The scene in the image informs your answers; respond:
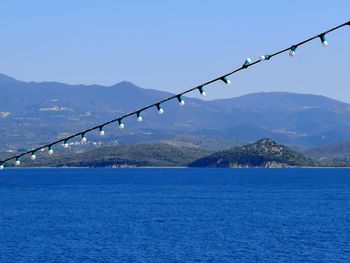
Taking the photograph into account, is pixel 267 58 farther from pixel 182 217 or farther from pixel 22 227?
pixel 182 217

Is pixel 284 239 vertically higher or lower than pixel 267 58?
lower

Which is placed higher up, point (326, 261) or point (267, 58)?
point (267, 58)

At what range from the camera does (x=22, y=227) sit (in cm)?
17512

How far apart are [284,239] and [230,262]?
107 ft

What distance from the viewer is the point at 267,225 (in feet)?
567

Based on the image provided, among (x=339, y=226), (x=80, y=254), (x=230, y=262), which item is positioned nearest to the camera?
(x=230, y=262)

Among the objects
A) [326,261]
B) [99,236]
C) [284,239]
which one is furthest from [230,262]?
[99,236]

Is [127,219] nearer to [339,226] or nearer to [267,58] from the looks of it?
[339,226]

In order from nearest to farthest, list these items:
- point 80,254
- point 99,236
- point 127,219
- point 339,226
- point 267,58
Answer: point 267,58 < point 80,254 < point 99,236 < point 339,226 < point 127,219

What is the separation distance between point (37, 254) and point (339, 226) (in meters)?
70.3

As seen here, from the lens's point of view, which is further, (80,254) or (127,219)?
(127,219)

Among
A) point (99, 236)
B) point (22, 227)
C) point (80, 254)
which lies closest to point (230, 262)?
point (80, 254)

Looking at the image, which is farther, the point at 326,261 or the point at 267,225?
the point at 267,225

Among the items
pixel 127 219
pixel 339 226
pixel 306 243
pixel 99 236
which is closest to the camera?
pixel 306 243
